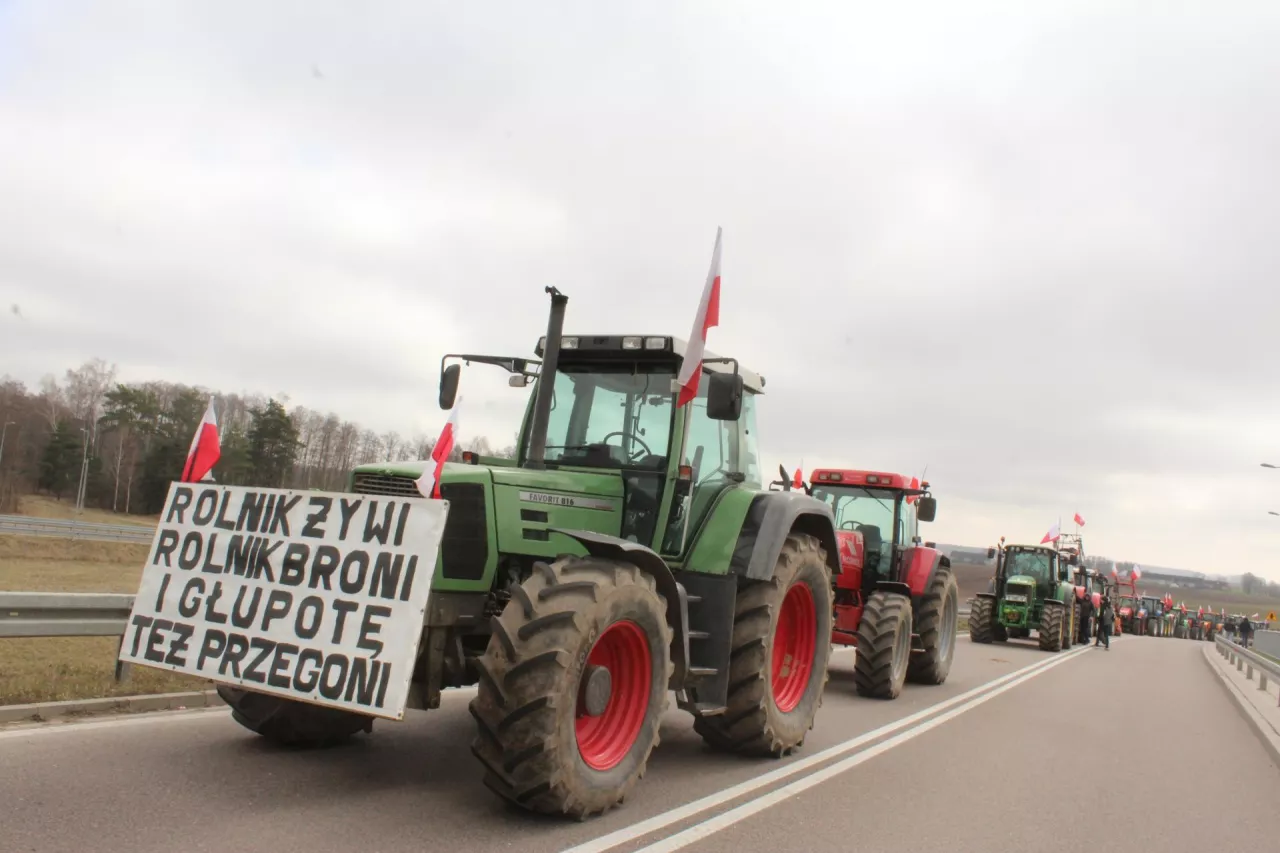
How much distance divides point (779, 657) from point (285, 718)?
3.55 meters

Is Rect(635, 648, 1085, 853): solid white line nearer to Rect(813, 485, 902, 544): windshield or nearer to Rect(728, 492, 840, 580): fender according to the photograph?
Rect(728, 492, 840, 580): fender

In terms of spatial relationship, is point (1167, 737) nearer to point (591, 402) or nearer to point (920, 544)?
point (920, 544)

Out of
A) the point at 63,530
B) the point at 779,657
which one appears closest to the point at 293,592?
the point at 779,657

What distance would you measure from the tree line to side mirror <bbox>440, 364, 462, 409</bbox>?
53.8 m

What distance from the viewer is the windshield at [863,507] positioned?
1263 centimetres

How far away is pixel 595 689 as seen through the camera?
15.8 feet

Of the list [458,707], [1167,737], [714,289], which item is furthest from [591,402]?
[1167,737]

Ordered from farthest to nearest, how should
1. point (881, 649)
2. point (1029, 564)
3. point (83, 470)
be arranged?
point (83, 470) → point (1029, 564) → point (881, 649)

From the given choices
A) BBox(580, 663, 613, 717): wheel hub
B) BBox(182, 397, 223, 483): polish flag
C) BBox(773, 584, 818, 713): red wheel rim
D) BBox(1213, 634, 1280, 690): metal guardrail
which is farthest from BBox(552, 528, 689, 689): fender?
BBox(1213, 634, 1280, 690): metal guardrail

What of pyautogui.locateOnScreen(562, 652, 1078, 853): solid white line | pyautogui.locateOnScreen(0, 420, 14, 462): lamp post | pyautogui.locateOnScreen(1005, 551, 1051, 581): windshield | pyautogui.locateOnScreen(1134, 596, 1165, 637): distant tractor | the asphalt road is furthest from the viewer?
pyautogui.locateOnScreen(0, 420, 14, 462): lamp post

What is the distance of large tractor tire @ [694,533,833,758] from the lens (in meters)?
6.12

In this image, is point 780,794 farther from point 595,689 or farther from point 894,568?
point 894,568

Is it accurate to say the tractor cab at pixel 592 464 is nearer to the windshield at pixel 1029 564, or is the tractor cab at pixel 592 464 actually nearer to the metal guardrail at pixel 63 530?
the windshield at pixel 1029 564

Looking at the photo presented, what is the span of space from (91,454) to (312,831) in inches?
2956
